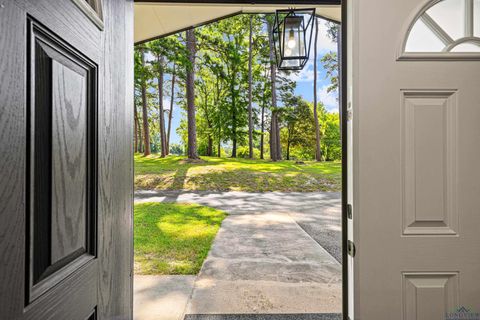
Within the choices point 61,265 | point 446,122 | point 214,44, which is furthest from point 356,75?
point 214,44

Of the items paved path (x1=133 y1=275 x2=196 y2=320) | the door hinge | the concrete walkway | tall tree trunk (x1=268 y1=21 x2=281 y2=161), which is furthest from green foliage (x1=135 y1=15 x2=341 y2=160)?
the door hinge

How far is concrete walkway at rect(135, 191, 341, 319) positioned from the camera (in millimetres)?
2418

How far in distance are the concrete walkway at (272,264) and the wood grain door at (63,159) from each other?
172 cm

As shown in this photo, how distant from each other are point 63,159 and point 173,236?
4.38 m

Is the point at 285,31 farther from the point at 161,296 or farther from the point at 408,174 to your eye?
the point at 161,296

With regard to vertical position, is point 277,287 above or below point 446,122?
below

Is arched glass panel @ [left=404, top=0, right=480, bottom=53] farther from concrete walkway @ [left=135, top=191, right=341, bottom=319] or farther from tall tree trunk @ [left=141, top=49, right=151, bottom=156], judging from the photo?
tall tree trunk @ [left=141, top=49, right=151, bottom=156]

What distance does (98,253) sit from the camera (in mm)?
775

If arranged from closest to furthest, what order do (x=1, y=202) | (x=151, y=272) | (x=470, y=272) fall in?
(x=1, y=202)
(x=470, y=272)
(x=151, y=272)

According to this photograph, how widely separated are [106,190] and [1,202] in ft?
1.26

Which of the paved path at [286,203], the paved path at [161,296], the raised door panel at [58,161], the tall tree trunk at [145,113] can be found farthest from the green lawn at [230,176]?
the raised door panel at [58,161]

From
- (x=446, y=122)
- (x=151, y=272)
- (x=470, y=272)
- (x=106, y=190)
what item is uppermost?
(x=446, y=122)

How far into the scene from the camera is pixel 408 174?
3.53 ft

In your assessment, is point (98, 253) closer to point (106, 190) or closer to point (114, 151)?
point (106, 190)
